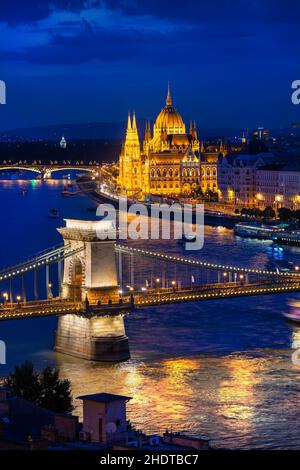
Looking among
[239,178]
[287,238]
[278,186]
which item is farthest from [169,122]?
[287,238]

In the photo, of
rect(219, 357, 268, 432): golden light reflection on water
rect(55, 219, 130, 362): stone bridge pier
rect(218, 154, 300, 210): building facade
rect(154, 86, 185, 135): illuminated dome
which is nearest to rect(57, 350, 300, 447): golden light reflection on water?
rect(219, 357, 268, 432): golden light reflection on water

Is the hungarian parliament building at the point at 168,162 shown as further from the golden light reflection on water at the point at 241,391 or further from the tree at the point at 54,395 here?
the tree at the point at 54,395

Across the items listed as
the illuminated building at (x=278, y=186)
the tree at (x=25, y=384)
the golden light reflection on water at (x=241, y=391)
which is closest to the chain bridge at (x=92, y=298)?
the golden light reflection on water at (x=241, y=391)

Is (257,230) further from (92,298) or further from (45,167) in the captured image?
(45,167)

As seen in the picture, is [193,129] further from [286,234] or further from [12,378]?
[12,378]

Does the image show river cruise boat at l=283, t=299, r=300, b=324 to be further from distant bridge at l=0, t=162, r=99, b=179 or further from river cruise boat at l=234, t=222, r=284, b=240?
distant bridge at l=0, t=162, r=99, b=179

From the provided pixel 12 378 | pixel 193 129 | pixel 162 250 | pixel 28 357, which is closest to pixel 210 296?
pixel 28 357
